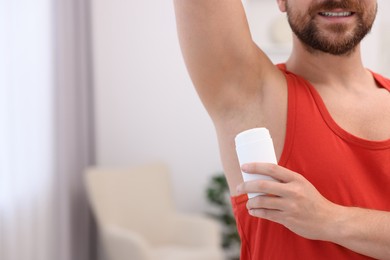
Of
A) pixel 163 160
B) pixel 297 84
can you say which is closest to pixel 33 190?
pixel 163 160

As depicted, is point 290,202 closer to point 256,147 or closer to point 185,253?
point 256,147

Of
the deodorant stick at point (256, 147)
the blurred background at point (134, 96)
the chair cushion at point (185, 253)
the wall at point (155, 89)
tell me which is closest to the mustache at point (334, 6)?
the deodorant stick at point (256, 147)

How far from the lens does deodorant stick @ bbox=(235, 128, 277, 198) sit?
75 cm

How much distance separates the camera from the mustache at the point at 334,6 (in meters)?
0.95

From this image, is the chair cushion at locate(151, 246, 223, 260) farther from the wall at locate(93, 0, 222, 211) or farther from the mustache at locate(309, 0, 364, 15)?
the mustache at locate(309, 0, 364, 15)

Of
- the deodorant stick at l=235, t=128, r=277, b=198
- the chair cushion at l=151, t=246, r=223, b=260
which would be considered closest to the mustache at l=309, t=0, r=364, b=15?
the deodorant stick at l=235, t=128, r=277, b=198

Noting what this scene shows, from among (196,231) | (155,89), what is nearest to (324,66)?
(196,231)

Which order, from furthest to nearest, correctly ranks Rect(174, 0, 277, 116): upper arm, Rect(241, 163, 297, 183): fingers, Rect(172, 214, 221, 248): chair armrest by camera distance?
Rect(172, 214, 221, 248): chair armrest → Rect(174, 0, 277, 116): upper arm → Rect(241, 163, 297, 183): fingers

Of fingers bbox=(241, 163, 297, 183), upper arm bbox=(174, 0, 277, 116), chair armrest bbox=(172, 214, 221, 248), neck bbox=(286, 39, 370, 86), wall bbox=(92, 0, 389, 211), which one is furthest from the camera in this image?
wall bbox=(92, 0, 389, 211)

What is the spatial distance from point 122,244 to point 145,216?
0.40 metres

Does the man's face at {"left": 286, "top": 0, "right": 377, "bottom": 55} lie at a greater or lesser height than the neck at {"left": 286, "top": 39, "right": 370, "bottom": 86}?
greater

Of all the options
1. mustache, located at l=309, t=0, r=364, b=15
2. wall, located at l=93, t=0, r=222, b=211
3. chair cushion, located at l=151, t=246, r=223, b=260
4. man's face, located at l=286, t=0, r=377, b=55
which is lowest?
chair cushion, located at l=151, t=246, r=223, b=260

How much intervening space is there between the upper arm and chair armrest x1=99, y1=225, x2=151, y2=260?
2182mm

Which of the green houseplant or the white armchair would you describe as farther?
the green houseplant
